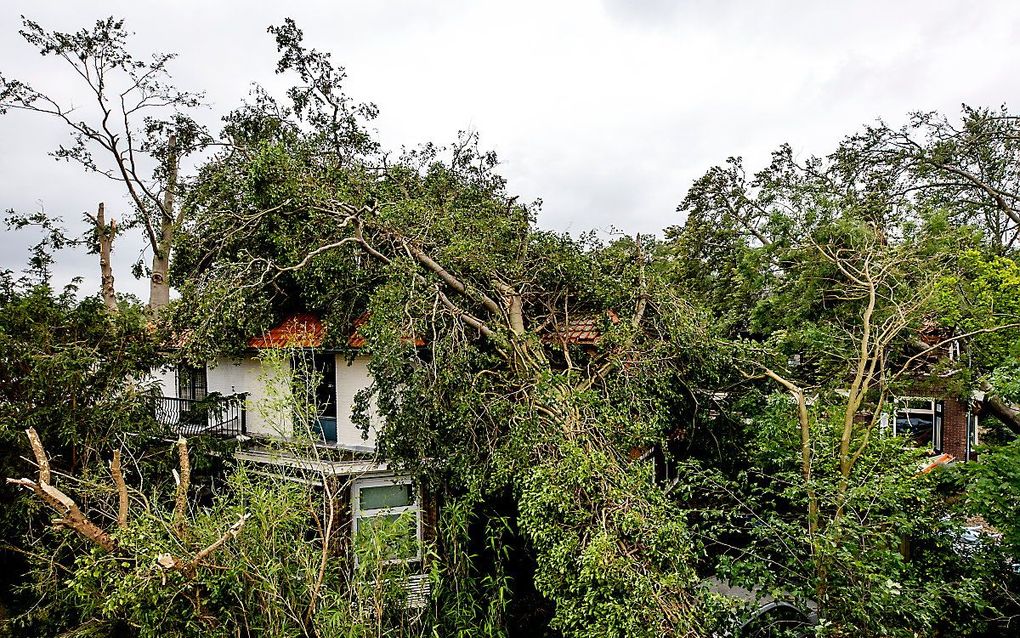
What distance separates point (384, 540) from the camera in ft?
21.7

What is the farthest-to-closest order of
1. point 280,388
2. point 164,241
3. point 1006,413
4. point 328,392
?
1. point 164,241
2. point 328,392
3. point 280,388
4. point 1006,413

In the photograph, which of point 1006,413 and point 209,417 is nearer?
point 1006,413

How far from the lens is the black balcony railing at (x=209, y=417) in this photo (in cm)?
1012

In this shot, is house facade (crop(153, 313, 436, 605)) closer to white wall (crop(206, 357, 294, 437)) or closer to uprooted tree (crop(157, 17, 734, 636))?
white wall (crop(206, 357, 294, 437))

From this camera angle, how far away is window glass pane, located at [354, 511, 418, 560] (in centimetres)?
644

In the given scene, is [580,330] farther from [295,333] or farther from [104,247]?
[104,247]

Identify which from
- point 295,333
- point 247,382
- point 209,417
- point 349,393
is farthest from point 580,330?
point 209,417

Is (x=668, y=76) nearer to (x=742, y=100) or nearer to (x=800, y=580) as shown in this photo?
(x=742, y=100)

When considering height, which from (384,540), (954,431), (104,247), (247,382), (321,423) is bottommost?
(954,431)

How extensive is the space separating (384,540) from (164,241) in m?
12.4

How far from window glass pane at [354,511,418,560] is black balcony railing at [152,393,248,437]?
4353 millimetres

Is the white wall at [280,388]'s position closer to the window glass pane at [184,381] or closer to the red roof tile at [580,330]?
the window glass pane at [184,381]

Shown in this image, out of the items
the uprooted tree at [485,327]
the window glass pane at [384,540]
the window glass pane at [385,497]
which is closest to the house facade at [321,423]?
the window glass pane at [385,497]

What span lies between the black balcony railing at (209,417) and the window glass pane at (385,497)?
2.66 meters
